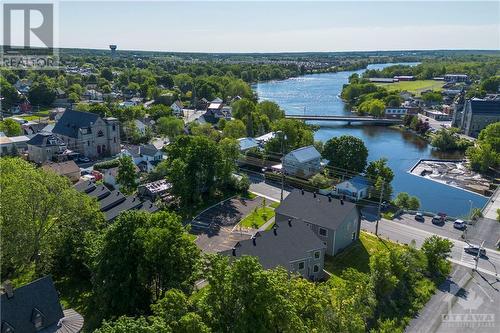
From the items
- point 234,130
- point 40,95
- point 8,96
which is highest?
point 40,95

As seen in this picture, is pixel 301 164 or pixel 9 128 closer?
pixel 301 164

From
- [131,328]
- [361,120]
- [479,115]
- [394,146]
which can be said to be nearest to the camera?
[131,328]

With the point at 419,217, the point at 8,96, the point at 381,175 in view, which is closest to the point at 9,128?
the point at 8,96

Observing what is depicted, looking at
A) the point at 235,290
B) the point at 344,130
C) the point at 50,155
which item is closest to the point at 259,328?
the point at 235,290

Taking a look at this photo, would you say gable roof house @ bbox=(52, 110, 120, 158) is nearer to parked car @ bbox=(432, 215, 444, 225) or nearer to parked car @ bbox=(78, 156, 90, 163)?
parked car @ bbox=(78, 156, 90, 163)

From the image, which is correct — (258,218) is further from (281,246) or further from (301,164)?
(301,164)

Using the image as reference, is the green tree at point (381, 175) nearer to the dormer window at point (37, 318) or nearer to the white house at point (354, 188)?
the white house at point (354, 188)

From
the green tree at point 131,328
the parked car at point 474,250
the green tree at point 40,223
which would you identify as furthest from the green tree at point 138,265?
the parked car at point 474,250
